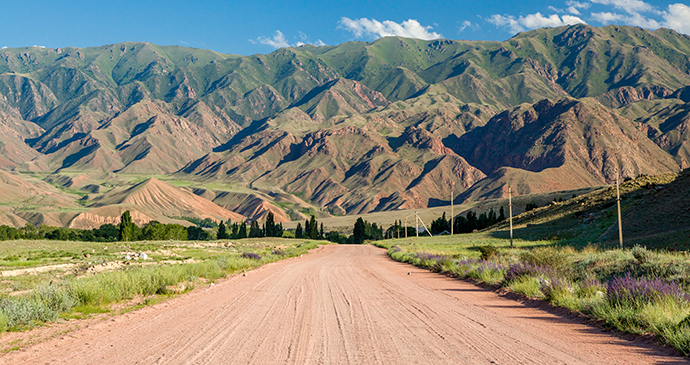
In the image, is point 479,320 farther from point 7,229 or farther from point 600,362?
point 7,229

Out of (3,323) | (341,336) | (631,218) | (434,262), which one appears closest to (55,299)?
(3,323)

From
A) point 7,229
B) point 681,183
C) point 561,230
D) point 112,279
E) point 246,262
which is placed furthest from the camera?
point 7,229

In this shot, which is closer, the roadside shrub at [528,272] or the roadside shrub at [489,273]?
the roadside shrub at [528,272]

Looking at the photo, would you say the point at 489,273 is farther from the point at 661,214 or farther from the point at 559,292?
the point at 661,214

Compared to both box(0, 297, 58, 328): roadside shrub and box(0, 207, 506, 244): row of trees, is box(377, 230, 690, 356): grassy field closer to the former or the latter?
box(0, 297, 58, 328): roadside shrub

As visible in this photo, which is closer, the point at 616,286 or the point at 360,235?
the point at 616,286

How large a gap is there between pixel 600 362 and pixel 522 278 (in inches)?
335

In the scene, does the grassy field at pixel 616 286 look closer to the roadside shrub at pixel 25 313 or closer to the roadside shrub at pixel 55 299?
the roadside shrub at pixel 25 313

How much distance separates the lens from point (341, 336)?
9438mm

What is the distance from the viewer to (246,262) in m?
28.2

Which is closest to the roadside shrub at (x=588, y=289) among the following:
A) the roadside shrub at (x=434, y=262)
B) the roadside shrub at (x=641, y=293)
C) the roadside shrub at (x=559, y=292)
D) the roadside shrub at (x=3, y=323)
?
the roadside shrub at (x=559, y=292)

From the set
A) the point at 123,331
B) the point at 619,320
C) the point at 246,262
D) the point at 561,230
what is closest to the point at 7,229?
the point at 246,262

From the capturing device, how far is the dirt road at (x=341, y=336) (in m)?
7.91

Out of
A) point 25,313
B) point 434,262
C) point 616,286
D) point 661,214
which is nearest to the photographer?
point 25,313
